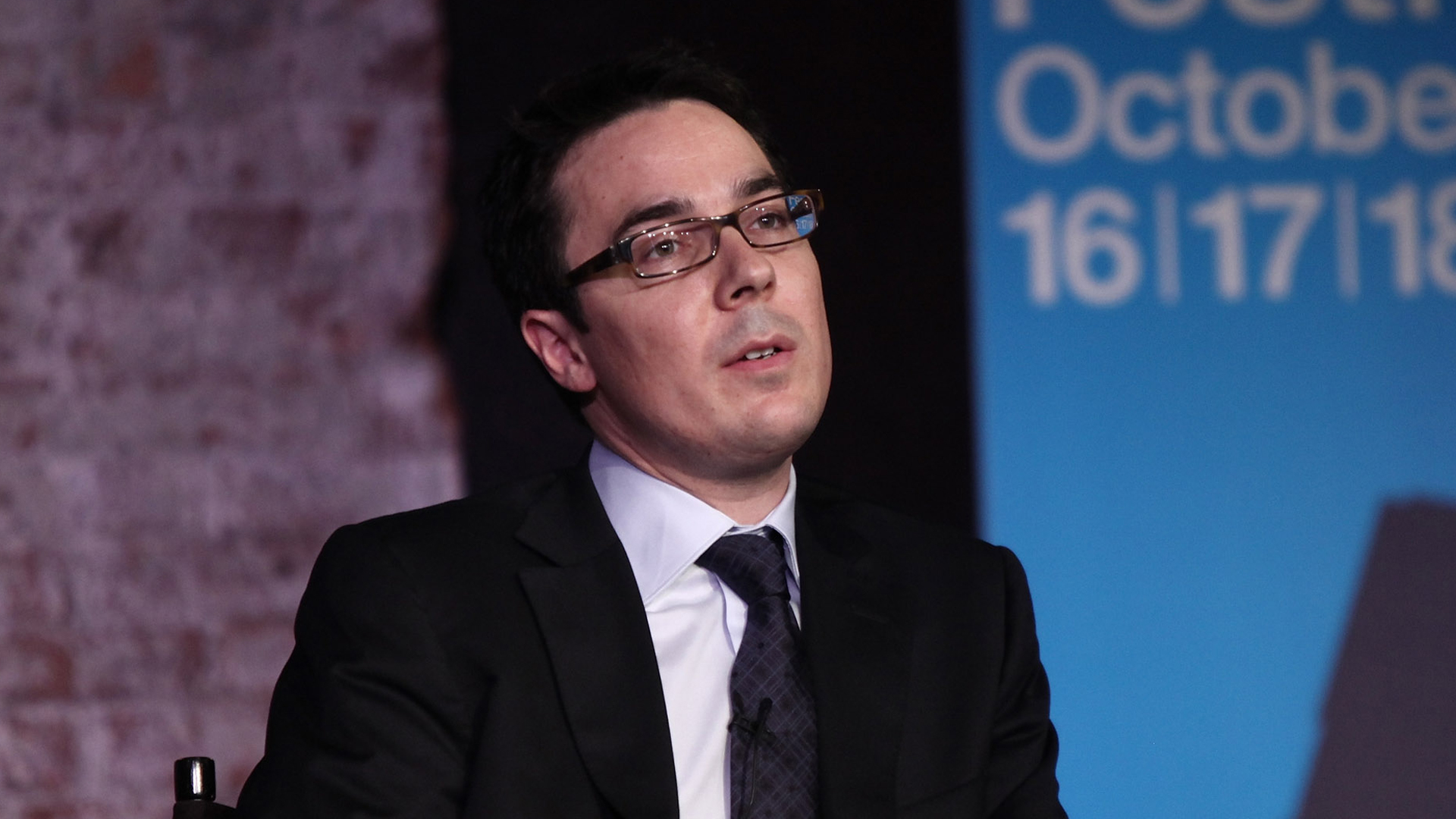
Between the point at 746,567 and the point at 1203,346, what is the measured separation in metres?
1.06

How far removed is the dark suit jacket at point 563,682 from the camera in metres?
1.28

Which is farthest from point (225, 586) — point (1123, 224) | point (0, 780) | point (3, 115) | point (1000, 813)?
point (1123, 224)

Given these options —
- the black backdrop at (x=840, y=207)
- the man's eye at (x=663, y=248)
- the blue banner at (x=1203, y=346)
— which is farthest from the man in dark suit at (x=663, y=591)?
the blue banner at (x=1203, y=346)

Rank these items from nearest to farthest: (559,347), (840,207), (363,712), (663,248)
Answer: (363,712) < (663,248) < (559,347) < (840,207)

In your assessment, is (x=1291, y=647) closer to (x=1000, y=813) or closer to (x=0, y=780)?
(x=1000, y=813)

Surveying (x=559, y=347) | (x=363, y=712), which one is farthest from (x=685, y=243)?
(x=363, y=712)

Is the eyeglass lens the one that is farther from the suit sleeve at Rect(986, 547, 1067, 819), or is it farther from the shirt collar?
the suit sleeve at Rect(986, 547, 1067, 819)

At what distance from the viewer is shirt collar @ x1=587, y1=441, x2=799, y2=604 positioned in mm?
1449

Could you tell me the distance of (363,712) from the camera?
49.8 inches

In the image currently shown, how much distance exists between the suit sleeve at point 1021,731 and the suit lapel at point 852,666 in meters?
0.15

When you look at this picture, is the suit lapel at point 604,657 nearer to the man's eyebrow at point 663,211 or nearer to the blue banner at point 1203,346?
the man's eyebrow at point 663,211

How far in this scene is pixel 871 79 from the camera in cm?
217

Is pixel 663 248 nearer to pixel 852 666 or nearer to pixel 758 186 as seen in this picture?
pixel 758 186

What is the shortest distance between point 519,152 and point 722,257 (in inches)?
13.3
